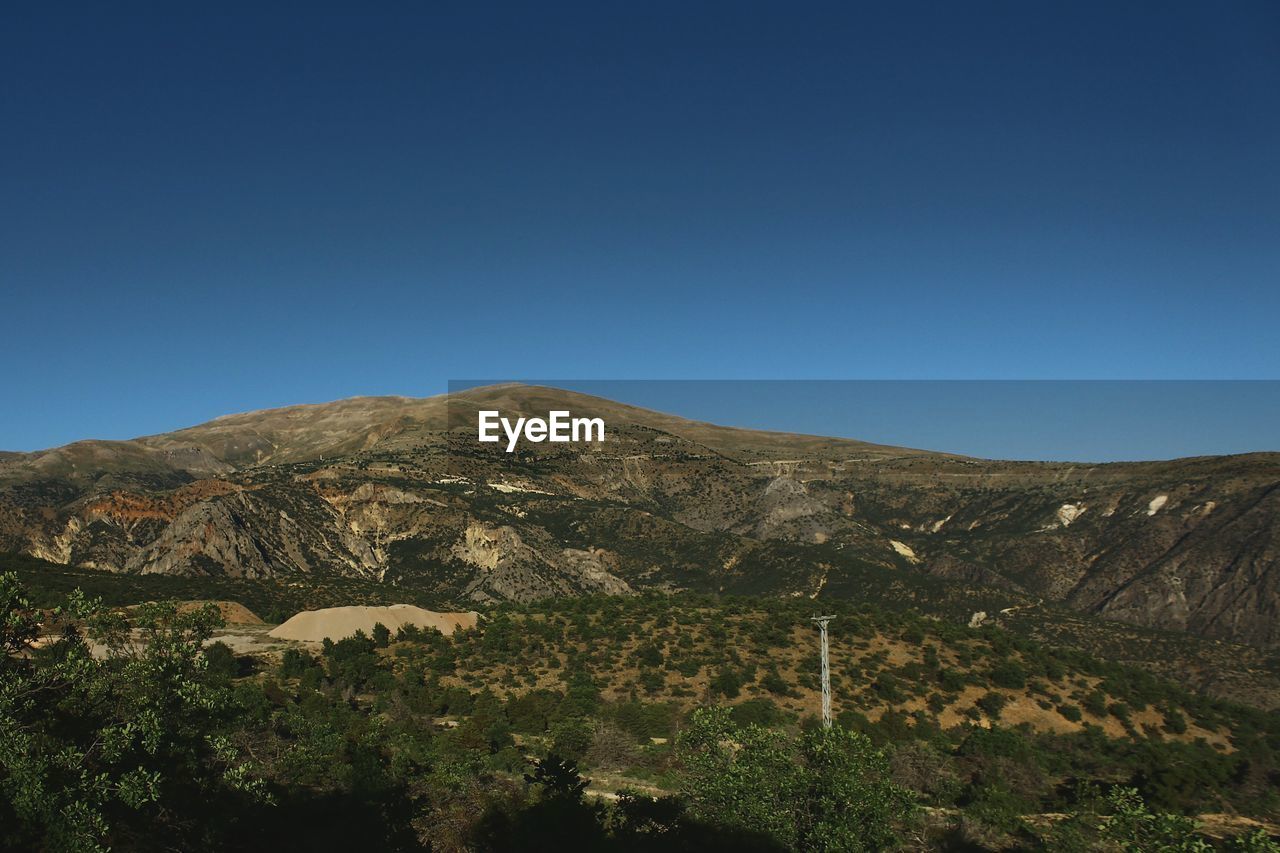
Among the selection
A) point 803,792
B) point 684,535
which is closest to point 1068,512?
point 684,535

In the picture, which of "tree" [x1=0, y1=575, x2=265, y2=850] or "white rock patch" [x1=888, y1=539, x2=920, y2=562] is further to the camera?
"white rock patch" [x1=888, y1=539, x2=920, y2=562]

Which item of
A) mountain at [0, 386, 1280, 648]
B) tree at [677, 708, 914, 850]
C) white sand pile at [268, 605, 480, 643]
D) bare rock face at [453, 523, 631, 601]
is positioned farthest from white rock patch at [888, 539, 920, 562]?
tree at [677, 708, 914, 850]

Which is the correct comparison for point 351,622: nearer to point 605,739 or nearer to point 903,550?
point 605,739

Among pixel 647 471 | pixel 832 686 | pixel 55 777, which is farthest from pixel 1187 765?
pixel 647 471

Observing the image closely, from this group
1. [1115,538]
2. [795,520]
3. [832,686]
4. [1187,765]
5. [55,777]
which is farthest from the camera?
[795,520]

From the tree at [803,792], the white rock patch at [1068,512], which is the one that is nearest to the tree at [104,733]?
the tree at [803,792]

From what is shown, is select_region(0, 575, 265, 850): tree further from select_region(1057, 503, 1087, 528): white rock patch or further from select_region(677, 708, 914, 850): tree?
select_region(1057, 503, 1087, 528): white rock patch

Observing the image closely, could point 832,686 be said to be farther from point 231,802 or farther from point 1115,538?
point 1115,538
